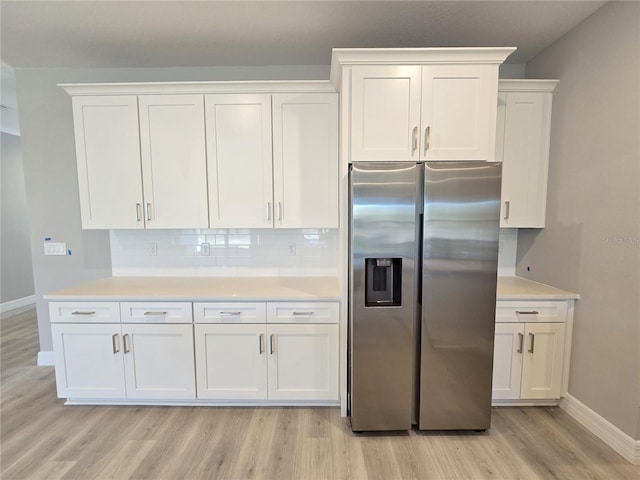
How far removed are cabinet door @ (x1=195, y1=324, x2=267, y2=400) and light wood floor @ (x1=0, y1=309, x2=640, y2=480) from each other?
17 cm

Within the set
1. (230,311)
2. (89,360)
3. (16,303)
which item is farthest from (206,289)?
(16,303)

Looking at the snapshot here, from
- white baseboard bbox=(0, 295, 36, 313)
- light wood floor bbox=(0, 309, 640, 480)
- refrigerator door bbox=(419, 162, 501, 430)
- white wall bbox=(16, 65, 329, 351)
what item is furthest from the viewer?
white baseboard bbox=(0, 295, 36, 313)

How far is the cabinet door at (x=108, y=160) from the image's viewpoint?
Answer: 2352 mm

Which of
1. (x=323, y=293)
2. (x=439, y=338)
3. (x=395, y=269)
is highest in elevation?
(x=395, y=269)

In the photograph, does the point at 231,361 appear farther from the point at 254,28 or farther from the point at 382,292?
the point at 254,28

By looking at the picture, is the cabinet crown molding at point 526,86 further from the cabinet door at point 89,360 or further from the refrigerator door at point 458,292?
the cabinet door at point 89,360

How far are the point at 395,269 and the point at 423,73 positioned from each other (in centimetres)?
128

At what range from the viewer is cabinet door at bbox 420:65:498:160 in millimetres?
1931

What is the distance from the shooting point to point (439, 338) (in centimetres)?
192

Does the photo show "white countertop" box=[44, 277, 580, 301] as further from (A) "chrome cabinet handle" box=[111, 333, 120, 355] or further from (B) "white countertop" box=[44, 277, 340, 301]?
(A) "chrome cabinet handle" box=[111, 333, 120, 355]

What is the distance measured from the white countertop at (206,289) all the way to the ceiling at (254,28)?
189cm

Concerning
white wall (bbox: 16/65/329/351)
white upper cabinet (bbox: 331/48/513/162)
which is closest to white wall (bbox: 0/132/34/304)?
white wall (bbox: 16/65/329/351)

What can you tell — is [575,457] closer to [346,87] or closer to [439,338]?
[439,338]

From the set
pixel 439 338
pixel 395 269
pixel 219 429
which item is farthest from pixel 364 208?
pixel 219 429
